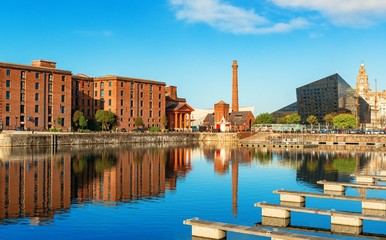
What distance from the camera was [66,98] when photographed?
11412cm

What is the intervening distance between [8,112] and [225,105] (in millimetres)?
84075

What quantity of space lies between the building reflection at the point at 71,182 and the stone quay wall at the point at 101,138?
28.0m

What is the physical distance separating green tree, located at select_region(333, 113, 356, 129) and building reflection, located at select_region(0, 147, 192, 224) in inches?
4453

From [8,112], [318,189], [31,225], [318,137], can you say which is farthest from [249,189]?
[318,137]

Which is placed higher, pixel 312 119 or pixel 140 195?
pixel 312 119

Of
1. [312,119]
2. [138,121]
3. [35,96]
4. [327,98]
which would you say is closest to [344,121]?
[312,119]

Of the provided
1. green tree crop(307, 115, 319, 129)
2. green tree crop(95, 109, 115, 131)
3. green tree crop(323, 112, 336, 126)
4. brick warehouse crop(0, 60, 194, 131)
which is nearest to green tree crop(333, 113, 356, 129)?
green tree crop(323, 112, 336, 126)

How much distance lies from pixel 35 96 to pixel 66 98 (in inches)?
335

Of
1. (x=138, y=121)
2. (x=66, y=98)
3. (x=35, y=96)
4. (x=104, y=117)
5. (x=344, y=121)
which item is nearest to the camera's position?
(x=35, y=96)

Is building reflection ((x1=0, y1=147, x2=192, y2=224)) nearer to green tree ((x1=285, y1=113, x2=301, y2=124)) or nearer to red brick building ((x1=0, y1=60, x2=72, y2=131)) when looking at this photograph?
red brick building ((x1=0, y1=60, x2=72, y2=131))

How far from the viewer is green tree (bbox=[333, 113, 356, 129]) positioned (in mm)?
165750

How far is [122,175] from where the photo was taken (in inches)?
1951

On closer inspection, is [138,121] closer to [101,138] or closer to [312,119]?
[101,138]

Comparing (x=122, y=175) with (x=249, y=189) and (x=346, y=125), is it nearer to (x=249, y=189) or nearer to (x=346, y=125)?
(x=249, y=189)
